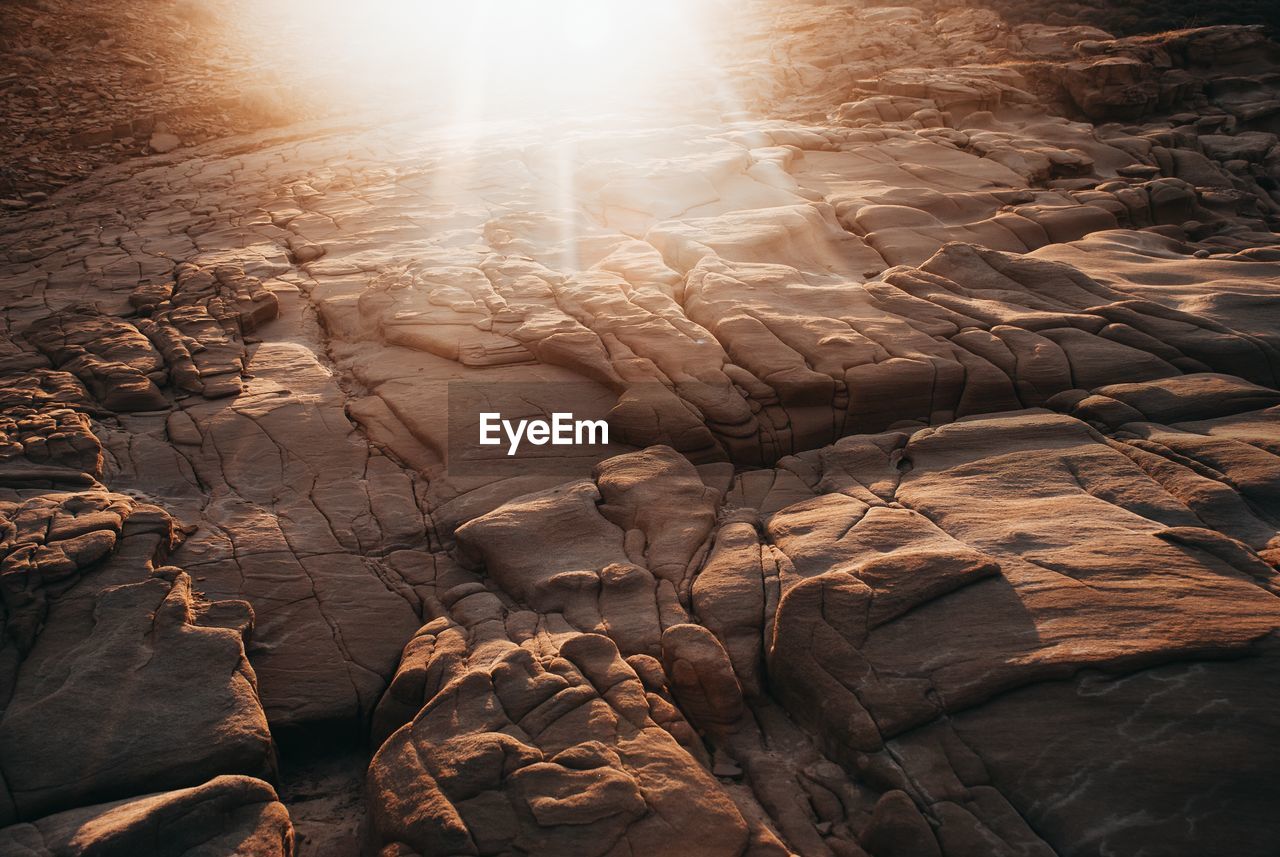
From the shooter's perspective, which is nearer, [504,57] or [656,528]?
[656,528]

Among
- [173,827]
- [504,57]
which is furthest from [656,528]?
[504,57]

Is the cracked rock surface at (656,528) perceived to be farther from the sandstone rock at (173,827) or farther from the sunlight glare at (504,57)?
the sunlight glare at (504,57)

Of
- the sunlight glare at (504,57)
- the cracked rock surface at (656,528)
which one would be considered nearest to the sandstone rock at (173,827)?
the cracked rock surface at (656,528)

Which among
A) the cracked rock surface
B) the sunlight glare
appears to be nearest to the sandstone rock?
the cracked rock surface

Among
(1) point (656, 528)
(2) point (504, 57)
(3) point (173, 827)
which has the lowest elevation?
(3) point (173, 827)

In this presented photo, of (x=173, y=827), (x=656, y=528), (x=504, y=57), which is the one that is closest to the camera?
(x=173, y=827)

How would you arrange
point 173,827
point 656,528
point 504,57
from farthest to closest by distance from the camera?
point 504,57, point 656,528, point 173,827

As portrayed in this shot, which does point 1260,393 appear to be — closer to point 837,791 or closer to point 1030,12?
point 837,791

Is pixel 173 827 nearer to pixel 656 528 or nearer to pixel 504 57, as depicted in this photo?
pixel 656 528

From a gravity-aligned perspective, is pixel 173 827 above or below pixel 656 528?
below

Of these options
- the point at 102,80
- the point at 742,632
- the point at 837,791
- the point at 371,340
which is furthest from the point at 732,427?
the point at 102,80
